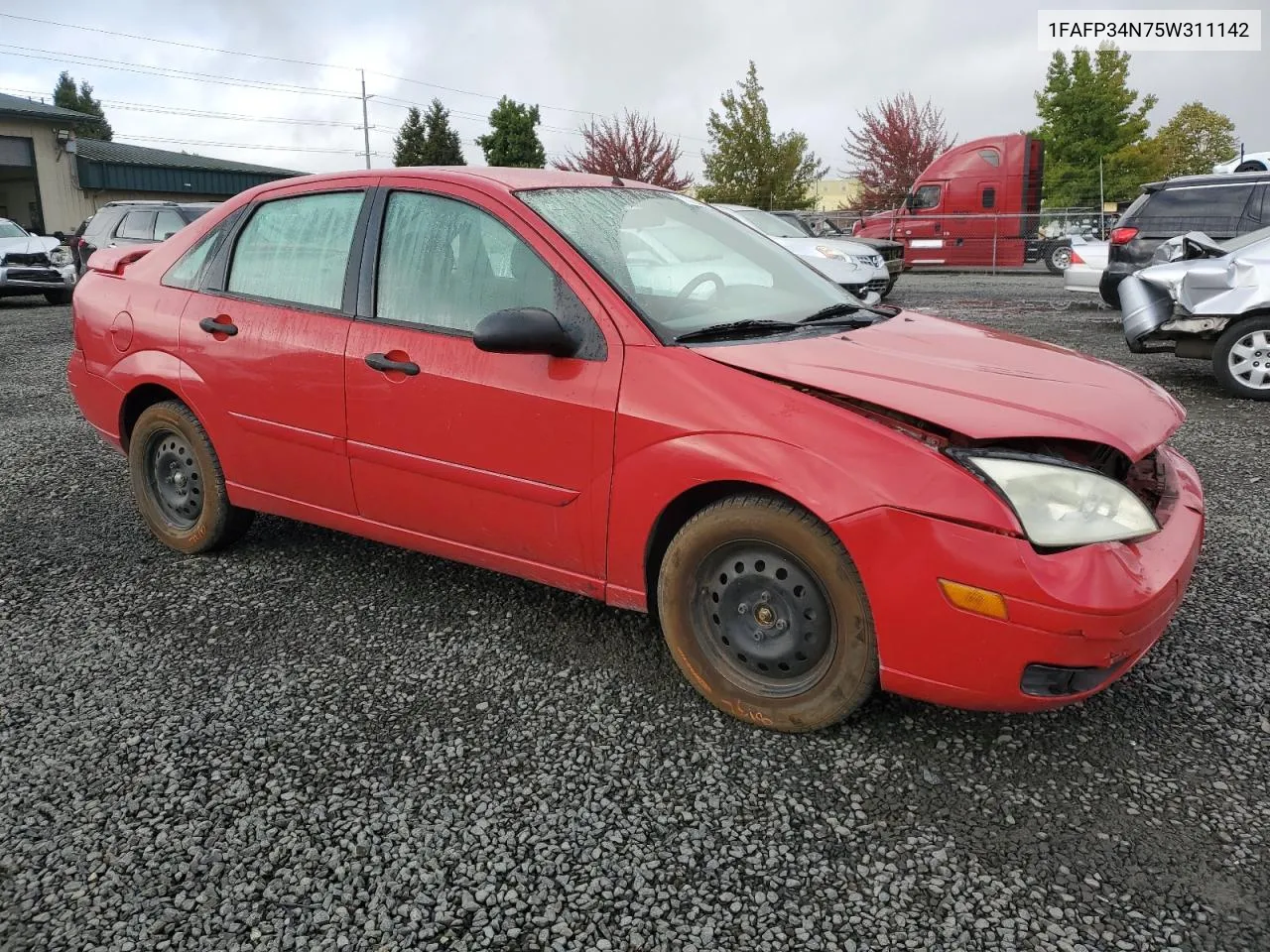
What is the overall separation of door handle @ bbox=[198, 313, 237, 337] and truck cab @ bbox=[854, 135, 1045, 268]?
2249cm

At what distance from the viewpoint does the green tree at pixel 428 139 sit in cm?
4631

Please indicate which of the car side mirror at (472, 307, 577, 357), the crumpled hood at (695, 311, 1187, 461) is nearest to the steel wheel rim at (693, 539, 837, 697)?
the crumpled hood at (695, 311, 1187, 461)

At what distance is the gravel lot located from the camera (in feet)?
6.77

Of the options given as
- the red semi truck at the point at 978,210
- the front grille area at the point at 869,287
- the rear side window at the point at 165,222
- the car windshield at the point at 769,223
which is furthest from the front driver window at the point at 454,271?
the red semi truck at the point at 978,210

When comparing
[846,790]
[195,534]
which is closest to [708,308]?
[846,790]

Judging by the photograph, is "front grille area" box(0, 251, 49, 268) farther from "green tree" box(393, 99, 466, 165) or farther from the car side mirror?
"green tree" box(393, 99, 466, 165)

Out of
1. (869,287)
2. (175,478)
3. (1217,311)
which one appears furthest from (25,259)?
(1217,311)

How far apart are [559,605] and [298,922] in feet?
5.56

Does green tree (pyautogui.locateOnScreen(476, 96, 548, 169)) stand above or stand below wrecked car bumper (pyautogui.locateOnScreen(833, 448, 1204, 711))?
above

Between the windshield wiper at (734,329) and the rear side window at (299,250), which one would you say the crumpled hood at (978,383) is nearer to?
the windshield wiper at (734,329)

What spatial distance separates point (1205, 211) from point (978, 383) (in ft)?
36.7

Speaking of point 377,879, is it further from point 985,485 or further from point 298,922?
point 985,485

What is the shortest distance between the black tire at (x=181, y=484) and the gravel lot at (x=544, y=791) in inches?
13.2

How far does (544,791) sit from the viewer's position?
2.51m
